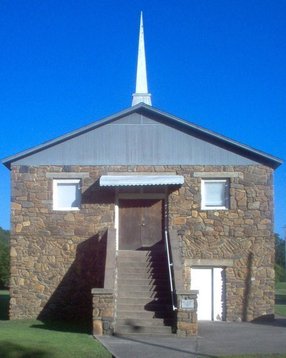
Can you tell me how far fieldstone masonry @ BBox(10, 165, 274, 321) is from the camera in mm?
22547

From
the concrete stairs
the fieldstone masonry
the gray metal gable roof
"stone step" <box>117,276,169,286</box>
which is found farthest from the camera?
the gray metal gable roof

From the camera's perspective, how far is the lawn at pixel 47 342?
14008 millimetres

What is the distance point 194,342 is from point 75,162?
8.65 metres

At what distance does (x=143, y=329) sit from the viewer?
58.5 ft

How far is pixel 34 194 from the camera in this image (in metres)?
23.0

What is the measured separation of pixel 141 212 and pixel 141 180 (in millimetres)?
1635

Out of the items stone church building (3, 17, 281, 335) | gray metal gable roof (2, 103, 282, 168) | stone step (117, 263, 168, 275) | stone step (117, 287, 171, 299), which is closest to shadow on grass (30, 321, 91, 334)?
stone church building (3, 17, 281, 335)

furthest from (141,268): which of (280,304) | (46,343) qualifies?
(280,304)

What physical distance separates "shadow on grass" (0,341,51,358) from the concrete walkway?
5.06 ft

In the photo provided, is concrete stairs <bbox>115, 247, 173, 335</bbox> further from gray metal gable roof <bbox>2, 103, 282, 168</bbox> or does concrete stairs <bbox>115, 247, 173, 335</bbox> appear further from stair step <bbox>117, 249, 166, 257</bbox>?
gray metal gable roof <bbox>2, 103, 282, 168</bbox>

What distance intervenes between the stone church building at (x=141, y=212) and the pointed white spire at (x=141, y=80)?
451 cm

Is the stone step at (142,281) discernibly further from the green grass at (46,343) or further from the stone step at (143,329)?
the stone step at (143,329)

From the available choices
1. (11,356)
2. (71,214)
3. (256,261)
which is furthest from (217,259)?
(11,356)

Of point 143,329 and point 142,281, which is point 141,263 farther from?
point 143,329
